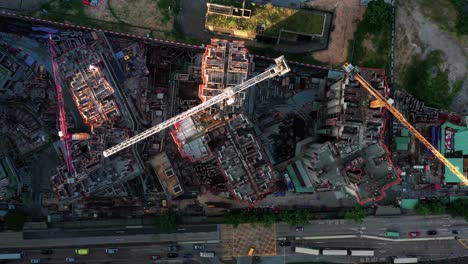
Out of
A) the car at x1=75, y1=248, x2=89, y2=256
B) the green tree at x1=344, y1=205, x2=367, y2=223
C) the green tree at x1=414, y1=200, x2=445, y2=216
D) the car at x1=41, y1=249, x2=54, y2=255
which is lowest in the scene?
the car at x1=41, y1=249, x2=54, y2=255

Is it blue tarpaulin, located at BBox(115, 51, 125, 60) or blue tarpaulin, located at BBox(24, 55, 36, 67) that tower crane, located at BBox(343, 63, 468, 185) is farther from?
blue tarpaulin, located at BBox(24, 55, 36, 67)

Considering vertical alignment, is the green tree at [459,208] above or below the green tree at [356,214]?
above

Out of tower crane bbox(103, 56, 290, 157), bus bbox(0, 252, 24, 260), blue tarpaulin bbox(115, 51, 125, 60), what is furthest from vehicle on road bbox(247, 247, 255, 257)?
blue tarpaulin bbox(115, 51, 125, 60)

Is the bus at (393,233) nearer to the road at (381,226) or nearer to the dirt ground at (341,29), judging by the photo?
the road at (381,226)

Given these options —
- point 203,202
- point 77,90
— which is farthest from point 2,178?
point 203,202

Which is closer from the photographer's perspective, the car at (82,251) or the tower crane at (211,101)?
the tower crane at (211,101)

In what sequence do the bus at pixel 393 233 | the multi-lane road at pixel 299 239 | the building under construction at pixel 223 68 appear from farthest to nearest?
the bus at pixel 393 233
the multi-lane road at pixel 299 239
the building under construction at pixel 223 68

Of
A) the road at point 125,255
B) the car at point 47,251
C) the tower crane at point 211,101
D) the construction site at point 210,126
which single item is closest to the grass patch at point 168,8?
the construction site at point 210,126
